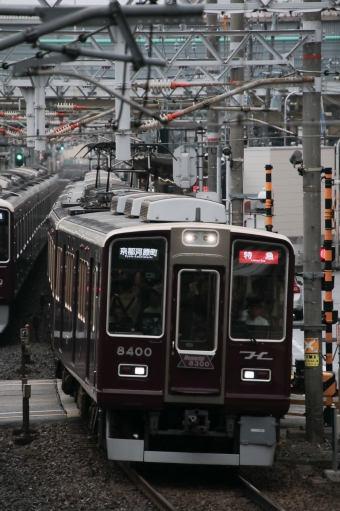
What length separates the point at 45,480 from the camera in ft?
26.5

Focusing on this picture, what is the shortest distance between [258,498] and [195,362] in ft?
4.00

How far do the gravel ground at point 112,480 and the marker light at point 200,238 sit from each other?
211cm

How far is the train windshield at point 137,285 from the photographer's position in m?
7.95

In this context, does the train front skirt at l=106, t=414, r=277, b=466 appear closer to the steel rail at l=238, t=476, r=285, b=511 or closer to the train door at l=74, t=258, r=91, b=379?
the steel rail at l=238, t=476, r=285, b=511

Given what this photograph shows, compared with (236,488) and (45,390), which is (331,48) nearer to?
(45,390)

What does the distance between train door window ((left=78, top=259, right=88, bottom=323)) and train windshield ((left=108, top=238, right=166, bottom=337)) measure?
1157mm

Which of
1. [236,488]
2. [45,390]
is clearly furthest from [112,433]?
[45,390]

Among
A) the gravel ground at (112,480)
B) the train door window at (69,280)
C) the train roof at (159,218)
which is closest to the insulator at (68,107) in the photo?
the train door window at (69,280)

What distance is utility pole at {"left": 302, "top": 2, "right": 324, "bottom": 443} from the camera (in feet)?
31.6

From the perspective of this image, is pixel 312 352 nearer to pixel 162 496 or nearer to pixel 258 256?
pixel 258 256

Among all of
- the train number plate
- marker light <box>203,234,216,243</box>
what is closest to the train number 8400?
the train number plate

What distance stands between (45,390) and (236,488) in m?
5.07

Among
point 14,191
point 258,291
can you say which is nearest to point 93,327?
point 258,291

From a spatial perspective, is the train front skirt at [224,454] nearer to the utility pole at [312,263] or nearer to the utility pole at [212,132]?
the utility pole at [312,263]
